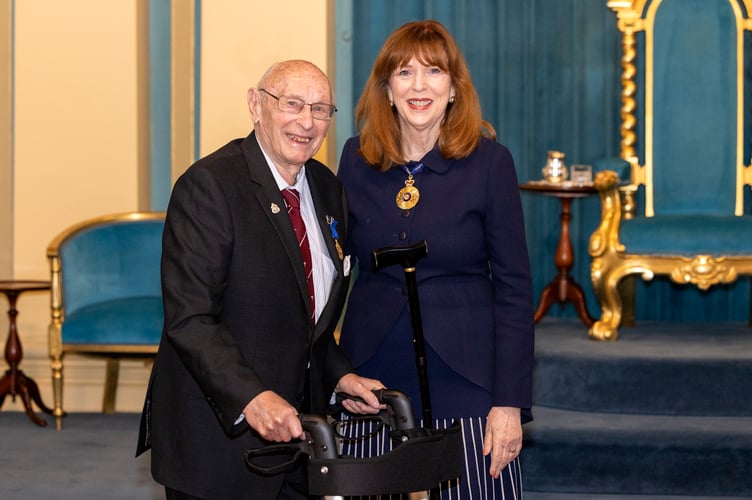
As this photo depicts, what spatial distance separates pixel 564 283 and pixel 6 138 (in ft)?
10.1

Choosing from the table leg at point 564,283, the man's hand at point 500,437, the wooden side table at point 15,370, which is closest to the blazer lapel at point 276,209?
the man's hand at point 500,437

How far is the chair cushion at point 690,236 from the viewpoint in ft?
18.9

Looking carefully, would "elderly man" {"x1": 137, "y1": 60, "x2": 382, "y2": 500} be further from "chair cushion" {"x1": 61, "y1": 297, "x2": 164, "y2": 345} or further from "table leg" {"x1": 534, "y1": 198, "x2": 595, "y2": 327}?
"table leg" {"x1": 534, "y1": 198, "x2": 595, "y2": 327}

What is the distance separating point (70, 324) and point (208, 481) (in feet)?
12.2

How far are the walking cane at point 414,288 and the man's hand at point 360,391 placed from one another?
88 mm

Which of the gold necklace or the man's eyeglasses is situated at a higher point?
the man's eyeglasses

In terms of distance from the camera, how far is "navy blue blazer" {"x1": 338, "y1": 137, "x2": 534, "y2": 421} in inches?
101

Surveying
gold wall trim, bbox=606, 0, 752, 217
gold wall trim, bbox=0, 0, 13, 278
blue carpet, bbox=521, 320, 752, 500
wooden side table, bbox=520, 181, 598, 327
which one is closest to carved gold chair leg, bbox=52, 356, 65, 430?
gold wall trim, bbox=0, 0, 13, 278

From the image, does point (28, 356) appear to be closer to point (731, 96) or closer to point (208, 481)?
point (731, 96)

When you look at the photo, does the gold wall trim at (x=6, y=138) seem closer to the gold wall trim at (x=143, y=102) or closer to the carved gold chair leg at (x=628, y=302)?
the gold wall trim at (x=143, y=102)

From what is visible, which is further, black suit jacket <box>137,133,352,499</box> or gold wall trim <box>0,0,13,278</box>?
gold wall trim <box>0,0,13,278</box>

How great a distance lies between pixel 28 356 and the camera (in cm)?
644

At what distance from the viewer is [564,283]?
6.59m

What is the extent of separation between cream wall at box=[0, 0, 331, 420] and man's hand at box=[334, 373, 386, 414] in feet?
13.5
